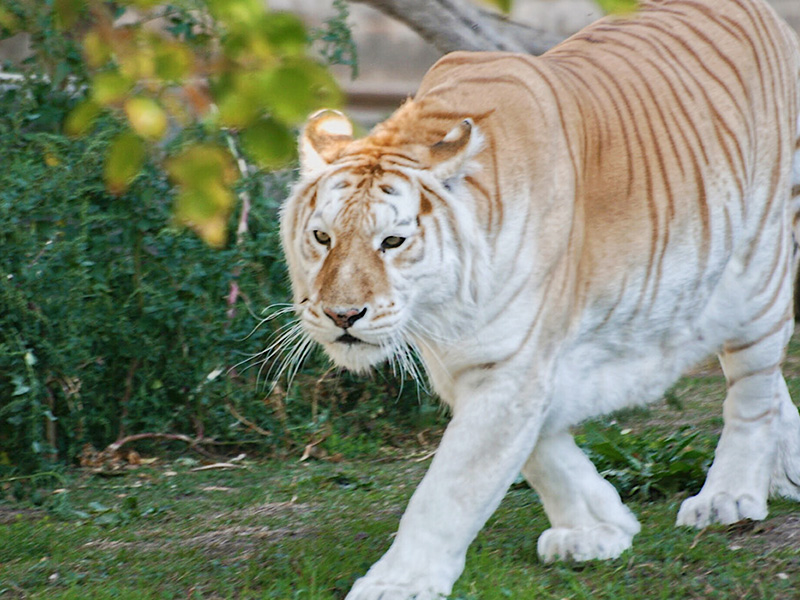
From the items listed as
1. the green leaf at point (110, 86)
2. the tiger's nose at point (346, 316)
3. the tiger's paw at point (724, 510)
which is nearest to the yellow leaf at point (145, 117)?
the green leaf at point (110, 86)

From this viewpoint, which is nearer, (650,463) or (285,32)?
(285,32)

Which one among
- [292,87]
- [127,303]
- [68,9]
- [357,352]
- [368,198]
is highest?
[68,9]

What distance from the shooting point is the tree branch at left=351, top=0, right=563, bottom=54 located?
506cm

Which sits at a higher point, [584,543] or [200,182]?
[200,182]

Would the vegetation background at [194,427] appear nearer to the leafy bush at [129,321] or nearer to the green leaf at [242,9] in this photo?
the leafy bush at [129,321]

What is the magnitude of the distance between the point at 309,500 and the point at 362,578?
4.43 feet

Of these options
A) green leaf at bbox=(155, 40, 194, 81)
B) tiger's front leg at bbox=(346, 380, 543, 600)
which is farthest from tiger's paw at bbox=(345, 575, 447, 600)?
green leaf at bbox=(155, 40, 194, 81)

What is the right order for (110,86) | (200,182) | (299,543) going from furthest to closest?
(299,543), (110,86), (200,182)

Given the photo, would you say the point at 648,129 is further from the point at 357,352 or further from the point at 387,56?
the point at 387,56

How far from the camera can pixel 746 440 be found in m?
3.53

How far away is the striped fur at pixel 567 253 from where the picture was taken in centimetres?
279

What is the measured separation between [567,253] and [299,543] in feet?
4.32

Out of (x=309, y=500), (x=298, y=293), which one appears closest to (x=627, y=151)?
(x=298, y=293)

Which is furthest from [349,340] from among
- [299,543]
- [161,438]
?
[161,438]
